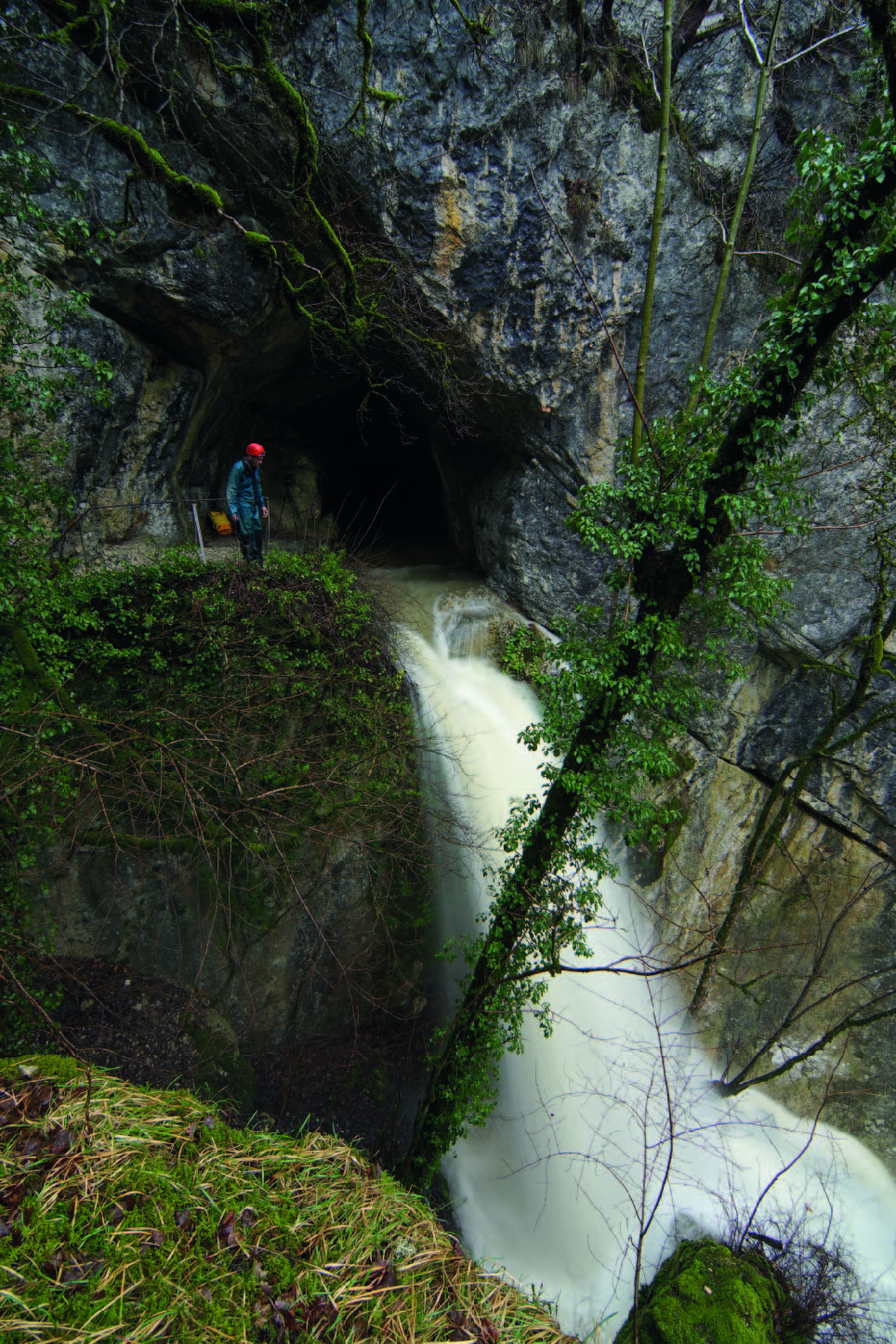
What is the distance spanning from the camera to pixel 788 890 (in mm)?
10633

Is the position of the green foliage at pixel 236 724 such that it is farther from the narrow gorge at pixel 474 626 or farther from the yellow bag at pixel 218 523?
the yellow bag at pixel 218 523

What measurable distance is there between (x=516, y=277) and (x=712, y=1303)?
12727mm

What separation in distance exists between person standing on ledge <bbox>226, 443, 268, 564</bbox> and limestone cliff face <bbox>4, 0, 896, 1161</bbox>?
58.2 inches

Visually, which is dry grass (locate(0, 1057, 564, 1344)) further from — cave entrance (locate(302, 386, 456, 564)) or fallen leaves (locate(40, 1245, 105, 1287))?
cave entrance (locate(302, 386, 456, 564))

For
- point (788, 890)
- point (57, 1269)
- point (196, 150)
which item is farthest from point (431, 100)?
point (788, 890)

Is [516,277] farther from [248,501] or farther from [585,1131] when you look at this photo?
[585,1131]

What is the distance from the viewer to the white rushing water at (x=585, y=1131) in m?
7.77

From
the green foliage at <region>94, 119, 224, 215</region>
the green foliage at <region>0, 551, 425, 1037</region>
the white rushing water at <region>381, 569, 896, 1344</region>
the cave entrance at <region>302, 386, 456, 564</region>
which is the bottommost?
the white rushing water at <region>381, 569, 896, 1344</region>

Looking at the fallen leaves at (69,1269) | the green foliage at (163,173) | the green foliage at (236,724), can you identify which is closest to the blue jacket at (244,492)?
the green foliage at (236,724)

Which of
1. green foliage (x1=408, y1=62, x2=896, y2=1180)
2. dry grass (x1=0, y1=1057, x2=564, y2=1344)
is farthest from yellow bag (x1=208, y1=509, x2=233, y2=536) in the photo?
dry grass (x1=0, y1=1057, x2=564, y2=1344)

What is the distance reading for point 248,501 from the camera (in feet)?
25.7

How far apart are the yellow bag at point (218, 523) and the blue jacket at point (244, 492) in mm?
3178

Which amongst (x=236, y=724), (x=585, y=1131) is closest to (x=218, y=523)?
(x=236, y=724)

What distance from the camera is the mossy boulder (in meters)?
6.06
